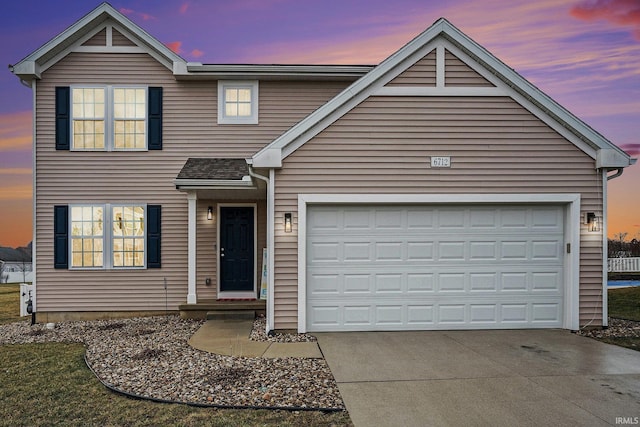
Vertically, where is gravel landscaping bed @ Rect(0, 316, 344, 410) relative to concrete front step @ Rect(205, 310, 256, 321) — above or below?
above

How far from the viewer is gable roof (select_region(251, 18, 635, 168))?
7.41 m

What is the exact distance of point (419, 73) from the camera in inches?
302

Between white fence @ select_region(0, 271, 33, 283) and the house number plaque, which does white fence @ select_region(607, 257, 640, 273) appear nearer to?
the house number plaque

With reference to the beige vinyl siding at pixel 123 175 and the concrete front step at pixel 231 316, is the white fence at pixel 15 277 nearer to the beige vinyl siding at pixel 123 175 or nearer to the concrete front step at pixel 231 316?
the beige vinyl siding at pixel 123 175

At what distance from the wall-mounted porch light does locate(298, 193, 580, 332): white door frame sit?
223 mm

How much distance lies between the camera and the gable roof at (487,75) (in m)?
7.41

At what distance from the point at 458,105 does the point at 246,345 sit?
19.1 feet

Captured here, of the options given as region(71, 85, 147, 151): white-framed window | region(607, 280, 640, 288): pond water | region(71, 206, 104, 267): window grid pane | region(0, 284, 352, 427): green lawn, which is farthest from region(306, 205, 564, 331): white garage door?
region(607, 280, 640, 288): pond water

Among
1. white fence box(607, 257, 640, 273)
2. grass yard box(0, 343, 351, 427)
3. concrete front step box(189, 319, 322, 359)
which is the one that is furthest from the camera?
white fence box(607, 257, 640, 273)

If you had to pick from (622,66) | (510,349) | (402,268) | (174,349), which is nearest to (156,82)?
(174,349)

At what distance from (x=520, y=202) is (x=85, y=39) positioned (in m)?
10.5

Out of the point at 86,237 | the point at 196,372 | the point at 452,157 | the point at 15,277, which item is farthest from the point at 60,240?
the point at 15,277

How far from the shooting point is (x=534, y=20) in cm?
1212

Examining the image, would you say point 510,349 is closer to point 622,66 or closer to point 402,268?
point 402,268
